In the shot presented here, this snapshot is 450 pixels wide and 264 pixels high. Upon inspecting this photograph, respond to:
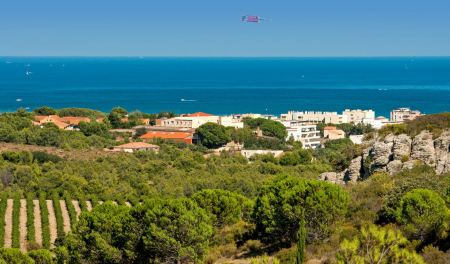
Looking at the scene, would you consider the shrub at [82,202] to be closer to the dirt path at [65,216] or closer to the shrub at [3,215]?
the dirt path at [65,216]

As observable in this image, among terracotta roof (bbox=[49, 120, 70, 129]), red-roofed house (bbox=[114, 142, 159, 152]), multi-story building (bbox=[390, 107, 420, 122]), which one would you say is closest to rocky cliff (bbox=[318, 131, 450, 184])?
red-roofed house (bbox=[114, 142, 159, 152])

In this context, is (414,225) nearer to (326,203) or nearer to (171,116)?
(326,203)

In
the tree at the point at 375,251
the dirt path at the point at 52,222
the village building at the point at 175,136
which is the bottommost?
the village building at the point at 175,136

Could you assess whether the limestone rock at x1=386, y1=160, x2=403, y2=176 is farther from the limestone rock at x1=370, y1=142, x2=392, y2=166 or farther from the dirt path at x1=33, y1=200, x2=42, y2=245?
the dirt path at x1=33, y1=200, x2=42, y2=245

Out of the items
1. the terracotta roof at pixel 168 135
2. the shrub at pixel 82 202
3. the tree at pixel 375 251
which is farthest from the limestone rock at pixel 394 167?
the terracotta roof at pixel 168 135

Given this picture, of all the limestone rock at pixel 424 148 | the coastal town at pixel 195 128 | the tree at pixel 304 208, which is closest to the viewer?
the tree at pixel 304 208

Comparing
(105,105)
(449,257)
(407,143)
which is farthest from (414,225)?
(105,105)

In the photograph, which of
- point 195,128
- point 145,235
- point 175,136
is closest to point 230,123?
point 195,128
